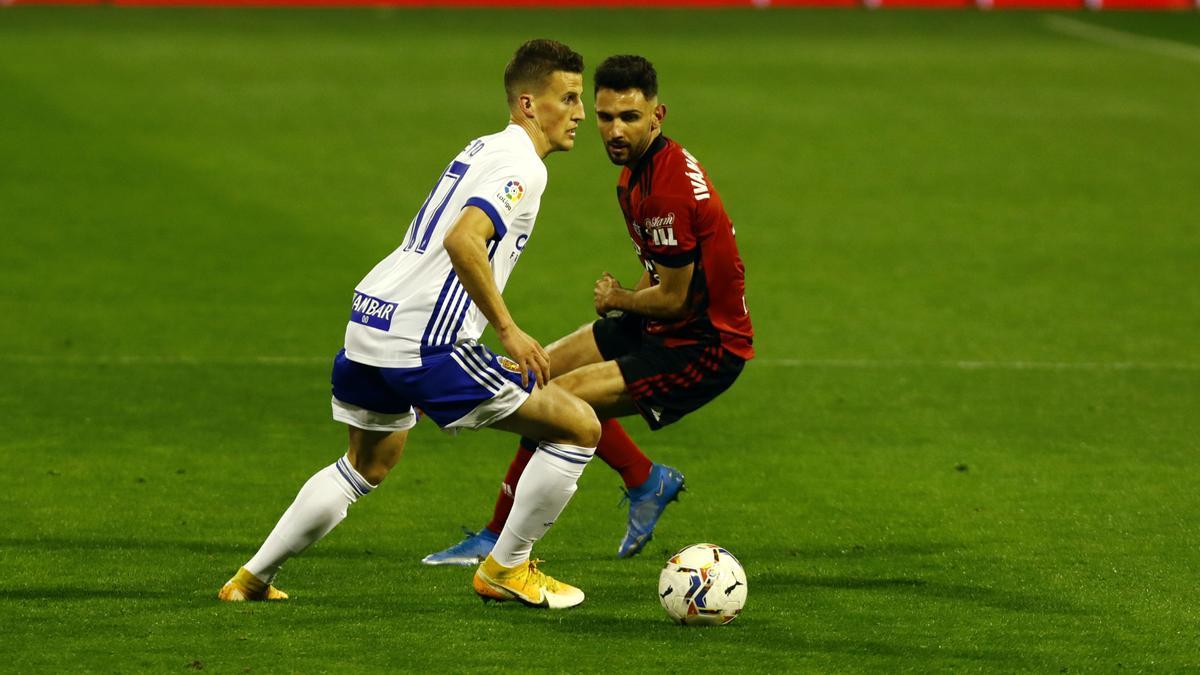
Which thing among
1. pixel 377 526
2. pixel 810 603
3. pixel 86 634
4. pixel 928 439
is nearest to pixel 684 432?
pixel 928 439

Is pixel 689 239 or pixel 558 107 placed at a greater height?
pixel 558 107

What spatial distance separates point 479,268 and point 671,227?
58.5 inches

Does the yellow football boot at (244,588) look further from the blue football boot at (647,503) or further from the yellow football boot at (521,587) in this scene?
the blue football boot at (647,503)

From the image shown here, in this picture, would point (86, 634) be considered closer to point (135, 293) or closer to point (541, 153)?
point (541, 153)

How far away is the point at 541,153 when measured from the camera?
22.0 ft

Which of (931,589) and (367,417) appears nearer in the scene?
(367,417)

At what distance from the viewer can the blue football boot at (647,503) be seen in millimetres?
7605

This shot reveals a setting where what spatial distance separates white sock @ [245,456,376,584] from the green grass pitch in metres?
0.18

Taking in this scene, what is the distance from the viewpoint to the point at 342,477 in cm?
663

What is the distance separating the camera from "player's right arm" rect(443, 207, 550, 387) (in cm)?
614

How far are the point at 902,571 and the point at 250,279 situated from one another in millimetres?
8076

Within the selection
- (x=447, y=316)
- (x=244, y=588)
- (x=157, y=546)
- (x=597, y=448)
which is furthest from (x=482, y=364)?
(x=157, y=546)

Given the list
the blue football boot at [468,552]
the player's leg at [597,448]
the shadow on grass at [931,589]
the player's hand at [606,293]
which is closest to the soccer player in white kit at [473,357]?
the player's leg at [597,448]

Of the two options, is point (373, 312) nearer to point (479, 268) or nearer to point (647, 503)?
point (479, 268)
